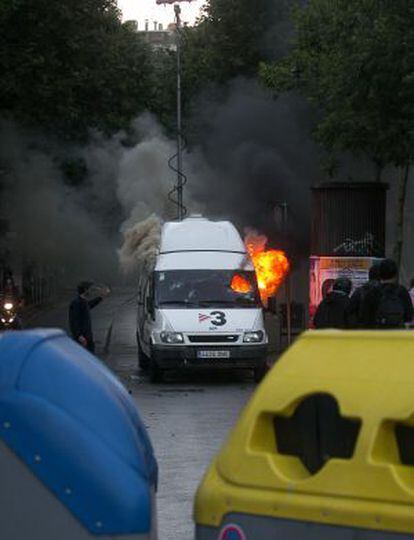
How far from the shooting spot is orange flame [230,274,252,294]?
20.4 metres

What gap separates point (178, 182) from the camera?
1358 inches

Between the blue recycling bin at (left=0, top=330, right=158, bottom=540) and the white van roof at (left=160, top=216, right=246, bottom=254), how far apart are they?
56.3 ft

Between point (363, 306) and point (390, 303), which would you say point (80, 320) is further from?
point (390, 303)

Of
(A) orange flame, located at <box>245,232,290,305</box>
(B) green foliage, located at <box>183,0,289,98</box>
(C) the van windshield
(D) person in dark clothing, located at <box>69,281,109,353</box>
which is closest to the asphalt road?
(D) person in dark clothing, located at <box>69,281,109,353</box>

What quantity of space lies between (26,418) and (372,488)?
1.03m

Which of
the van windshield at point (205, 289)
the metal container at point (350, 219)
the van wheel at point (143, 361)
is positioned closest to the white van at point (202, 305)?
the van windshield at point (205, 289)

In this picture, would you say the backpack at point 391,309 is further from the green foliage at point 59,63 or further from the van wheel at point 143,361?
the green foliage at point 59,63

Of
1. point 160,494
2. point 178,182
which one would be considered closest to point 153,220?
point 178,182

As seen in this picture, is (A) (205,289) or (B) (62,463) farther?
(A) (205,289)

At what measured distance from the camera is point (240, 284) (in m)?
20.5

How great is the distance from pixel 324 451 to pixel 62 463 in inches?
31.2

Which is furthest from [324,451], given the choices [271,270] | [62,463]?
[271,270]

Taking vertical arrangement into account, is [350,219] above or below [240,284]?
above

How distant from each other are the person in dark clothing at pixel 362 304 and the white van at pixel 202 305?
7.14 m
